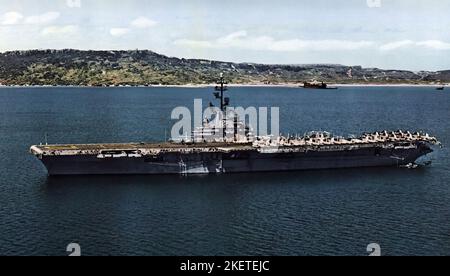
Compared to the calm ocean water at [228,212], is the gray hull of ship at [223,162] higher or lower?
higher

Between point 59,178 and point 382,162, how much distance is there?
101 feet

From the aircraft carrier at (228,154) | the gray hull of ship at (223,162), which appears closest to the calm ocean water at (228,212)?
the gray hull of ship at (223,162)

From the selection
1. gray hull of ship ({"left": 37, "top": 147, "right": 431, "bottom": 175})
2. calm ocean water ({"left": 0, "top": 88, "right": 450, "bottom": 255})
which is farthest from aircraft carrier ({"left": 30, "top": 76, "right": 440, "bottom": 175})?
calm ocean water ({"left": 0, "top": 88, "right": 450, "bottom": 255})

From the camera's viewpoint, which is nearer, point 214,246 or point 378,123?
point 214,246

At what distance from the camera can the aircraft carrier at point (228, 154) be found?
49312 millimetres

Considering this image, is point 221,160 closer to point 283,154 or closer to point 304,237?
point 283,154

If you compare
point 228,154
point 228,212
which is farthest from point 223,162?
point 228,212

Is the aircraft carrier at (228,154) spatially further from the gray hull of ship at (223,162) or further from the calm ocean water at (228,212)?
the calm ocean water at (228,212)

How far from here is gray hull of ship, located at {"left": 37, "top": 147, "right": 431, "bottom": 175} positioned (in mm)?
49281

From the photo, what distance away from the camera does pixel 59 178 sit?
161 ft
